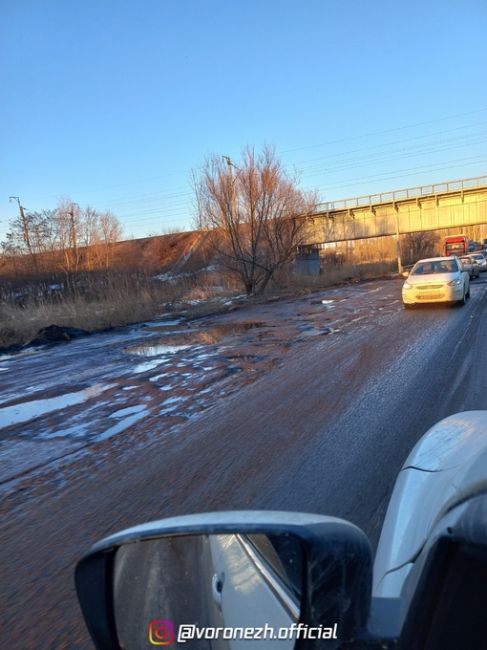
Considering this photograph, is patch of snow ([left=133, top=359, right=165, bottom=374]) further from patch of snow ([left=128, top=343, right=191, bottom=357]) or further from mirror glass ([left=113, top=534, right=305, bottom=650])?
mirror glass ([left=113, top=534, right=305, bottom=650])

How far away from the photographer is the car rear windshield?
1562 cm

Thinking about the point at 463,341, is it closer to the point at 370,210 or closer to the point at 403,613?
the point at 403,613

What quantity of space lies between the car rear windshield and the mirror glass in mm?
15485

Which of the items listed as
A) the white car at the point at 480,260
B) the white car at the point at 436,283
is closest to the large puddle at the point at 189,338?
the white car at the point at 436,283

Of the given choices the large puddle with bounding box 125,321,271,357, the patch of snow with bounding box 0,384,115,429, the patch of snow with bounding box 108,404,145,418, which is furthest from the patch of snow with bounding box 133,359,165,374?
the patch of snow with bounding box 108,404,145,418

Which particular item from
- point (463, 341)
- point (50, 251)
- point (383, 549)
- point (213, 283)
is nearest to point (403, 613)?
point (383, 549)

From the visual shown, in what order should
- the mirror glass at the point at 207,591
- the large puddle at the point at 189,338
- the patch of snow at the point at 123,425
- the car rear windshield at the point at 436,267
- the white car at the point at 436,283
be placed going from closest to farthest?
1. the mirror glass at the point at 207,591
2. the patch of snow at the point at 123,425
3. the large puddle at the point at 189,338
4. the white car at the point at 436,283
5. the car rear windshield at the point at 436,267

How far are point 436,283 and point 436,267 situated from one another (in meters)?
1.12

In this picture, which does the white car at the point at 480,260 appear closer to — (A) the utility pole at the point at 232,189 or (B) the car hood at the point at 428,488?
(A) the utility pole at the point at 232,189

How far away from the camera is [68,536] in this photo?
11.7 feet

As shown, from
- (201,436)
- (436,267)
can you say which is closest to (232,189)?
(436,267)

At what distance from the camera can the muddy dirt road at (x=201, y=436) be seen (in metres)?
3.49

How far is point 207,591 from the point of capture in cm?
152

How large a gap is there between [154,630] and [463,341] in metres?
9.33
